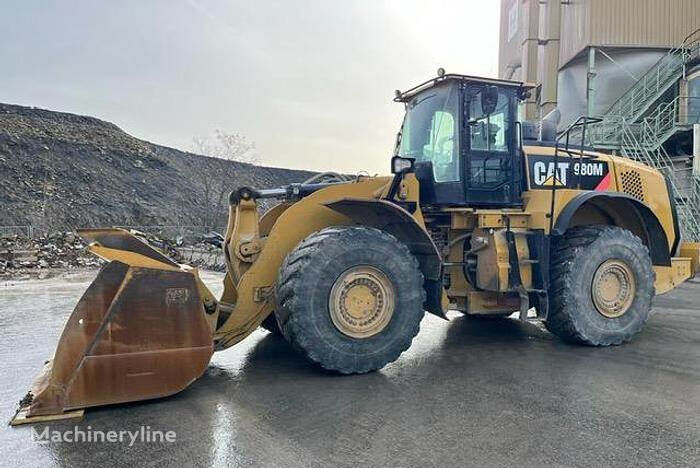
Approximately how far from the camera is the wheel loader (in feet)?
13.2

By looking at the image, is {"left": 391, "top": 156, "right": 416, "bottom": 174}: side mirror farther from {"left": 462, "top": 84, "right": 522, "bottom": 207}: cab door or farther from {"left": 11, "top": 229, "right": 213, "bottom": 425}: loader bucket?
{"left": 11, "top": 229, "right": 213, "bottom": 425}: loader bucket

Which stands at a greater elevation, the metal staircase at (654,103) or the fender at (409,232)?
the metal staircase at (654,103)

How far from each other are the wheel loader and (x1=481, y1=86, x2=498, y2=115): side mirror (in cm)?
3

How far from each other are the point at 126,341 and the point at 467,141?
3.86 metres

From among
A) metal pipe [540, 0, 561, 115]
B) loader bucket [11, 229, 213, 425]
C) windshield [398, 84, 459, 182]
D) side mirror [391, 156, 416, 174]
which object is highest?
metal pipe [540, 0, 561, 115]

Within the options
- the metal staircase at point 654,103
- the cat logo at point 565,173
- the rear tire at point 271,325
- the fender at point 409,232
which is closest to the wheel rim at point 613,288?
the cat logo at point 565,173

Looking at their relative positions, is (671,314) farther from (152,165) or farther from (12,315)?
(152,165)

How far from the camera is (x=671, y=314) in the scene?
8312mm

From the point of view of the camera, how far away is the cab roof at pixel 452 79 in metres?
5.70

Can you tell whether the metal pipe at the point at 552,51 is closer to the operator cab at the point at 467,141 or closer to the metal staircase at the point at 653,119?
the metal staircase at the point at 653,119

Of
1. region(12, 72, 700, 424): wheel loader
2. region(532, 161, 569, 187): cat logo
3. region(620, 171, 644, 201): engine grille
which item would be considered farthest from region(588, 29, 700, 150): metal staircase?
region(532, 161, 569, 187): cat logo

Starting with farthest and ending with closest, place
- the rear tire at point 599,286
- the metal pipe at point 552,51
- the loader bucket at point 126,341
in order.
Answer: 1. the metal pipe at point 552,51
2. the rear tire at point 599,286
3. the loader bucket at point 126,341

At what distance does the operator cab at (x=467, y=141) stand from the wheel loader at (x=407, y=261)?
16 millimetres

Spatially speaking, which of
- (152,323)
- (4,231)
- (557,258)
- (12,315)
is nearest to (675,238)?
(557,258)
